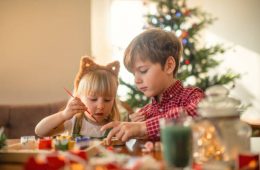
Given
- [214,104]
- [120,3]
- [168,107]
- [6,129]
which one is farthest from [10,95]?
[214,104]

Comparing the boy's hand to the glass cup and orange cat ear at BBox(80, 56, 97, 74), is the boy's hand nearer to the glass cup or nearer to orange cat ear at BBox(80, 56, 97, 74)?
the glass cup

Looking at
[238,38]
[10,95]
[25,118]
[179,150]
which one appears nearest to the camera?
[179,150]

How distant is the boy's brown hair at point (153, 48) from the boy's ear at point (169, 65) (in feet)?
0.05

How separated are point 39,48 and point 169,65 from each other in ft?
5.85

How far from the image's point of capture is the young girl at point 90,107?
162cm

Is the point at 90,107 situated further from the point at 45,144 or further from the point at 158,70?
the point at 45,144

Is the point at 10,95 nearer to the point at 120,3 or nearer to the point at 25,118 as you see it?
the point at 25,118

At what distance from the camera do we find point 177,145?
69cm

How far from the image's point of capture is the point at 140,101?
300 cm

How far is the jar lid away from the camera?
2.56ft

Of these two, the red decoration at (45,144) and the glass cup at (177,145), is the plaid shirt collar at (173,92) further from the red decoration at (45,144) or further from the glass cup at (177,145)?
the glass cup at (177,145)

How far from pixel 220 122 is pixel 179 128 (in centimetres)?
14

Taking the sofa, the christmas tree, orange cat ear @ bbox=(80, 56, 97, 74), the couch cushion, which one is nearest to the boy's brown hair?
orange cat ear @ bbox=(80, 56, 97, 74)

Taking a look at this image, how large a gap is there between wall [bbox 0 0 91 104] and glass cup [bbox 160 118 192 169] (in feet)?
7.68
